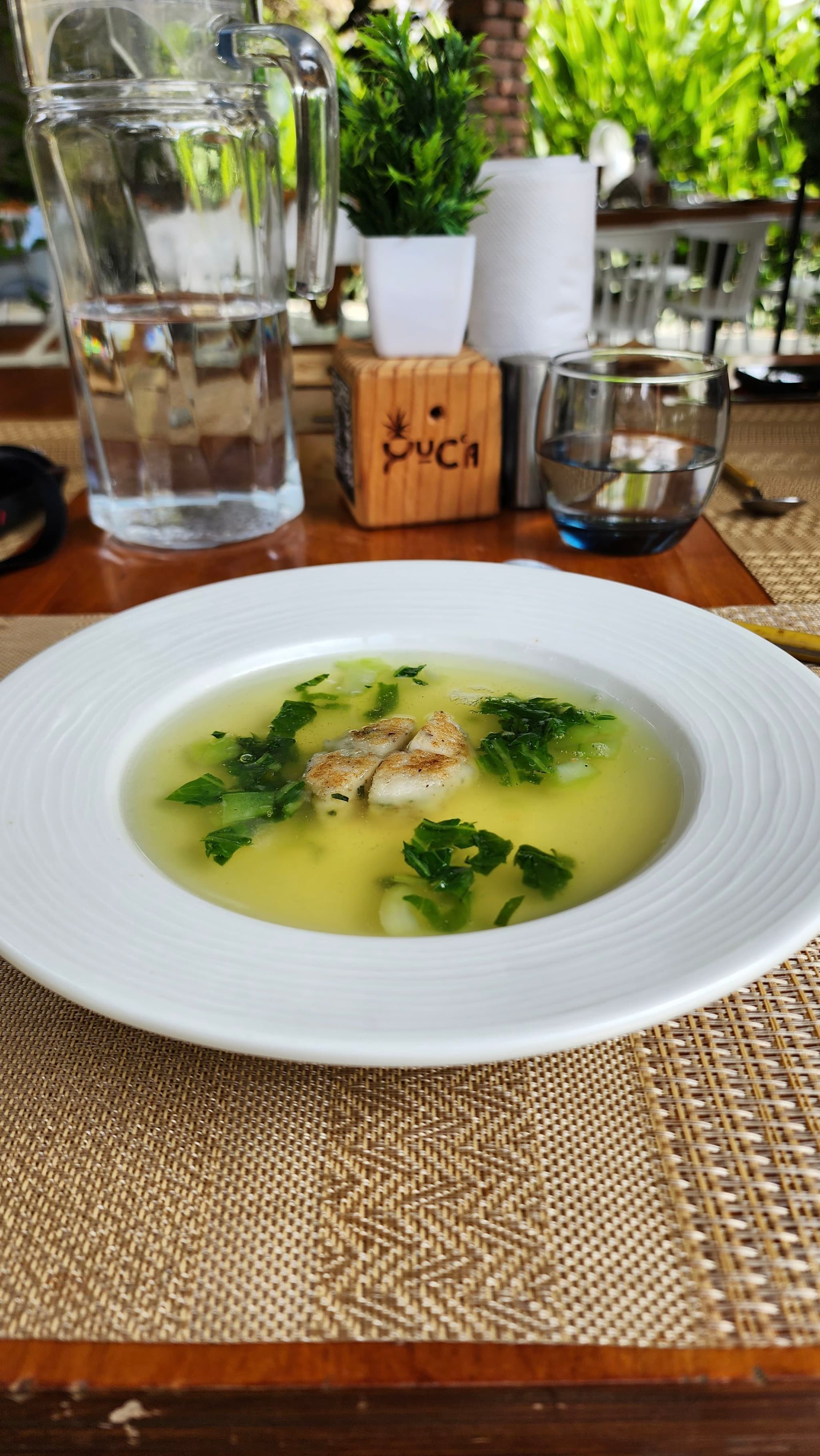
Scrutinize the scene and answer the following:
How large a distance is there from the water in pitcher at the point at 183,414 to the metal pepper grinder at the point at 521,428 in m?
0.32

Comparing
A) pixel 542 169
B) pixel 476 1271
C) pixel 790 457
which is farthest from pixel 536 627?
pixel 790 457

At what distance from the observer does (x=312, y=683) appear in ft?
3.26

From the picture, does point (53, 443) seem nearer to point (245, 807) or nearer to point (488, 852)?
point (245, 807)

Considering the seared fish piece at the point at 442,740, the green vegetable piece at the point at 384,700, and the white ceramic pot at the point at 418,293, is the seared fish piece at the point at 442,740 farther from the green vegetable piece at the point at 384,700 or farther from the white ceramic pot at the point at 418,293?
the white ceramic pot at the point at 418,293

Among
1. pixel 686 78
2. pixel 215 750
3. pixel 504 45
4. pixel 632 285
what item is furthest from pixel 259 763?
pixel 686 78

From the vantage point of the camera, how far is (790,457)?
1.76 meters

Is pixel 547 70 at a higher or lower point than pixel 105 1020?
higher

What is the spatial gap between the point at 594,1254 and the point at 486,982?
0.13 meters

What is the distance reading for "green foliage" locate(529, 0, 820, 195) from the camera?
301 inches

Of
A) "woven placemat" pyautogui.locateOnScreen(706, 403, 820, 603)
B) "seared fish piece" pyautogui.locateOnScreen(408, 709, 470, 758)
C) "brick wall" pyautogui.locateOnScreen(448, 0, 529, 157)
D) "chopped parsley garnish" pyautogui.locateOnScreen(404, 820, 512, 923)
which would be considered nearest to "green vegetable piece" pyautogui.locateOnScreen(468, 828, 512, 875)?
"chopped parsley garnish" pyautogui.locateOnScreen(404, 820, 512, 923)

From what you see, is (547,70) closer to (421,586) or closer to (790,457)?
(790,457)

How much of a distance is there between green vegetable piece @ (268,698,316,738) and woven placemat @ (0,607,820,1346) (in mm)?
326

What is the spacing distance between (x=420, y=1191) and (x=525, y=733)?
0.43 meters

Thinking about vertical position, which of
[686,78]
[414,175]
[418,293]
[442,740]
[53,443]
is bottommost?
[53,443]
